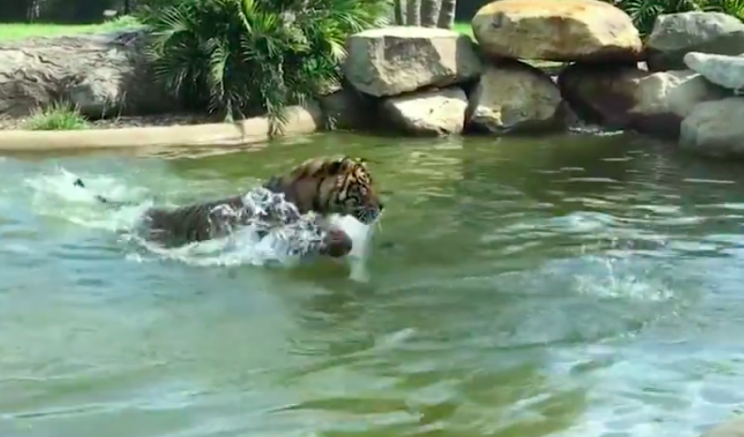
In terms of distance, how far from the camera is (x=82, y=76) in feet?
44.8

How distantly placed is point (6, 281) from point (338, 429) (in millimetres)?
2921

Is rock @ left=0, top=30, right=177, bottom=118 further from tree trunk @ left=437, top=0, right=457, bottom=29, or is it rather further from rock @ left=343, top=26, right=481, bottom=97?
tree trunk @ left=437, top=0, right=457, bottom=29

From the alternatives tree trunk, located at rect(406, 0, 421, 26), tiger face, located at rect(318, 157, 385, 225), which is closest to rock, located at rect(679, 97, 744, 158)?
tree trunk, located at rect(406, 0, 421, 26)

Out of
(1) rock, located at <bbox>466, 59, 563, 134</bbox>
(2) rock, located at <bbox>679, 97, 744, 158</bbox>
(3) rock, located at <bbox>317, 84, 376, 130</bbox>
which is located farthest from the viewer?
(3) rock, located at <bbox>317, 84, 376, 130</bbox>

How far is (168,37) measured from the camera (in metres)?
13.7

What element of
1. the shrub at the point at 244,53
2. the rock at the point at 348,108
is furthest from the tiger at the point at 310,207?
the rock at the point at 348,108

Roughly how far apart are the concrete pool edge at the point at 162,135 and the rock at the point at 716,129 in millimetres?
4077

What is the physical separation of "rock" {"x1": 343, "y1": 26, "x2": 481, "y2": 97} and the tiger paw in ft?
22.7

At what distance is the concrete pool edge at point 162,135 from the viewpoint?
39.2 feet

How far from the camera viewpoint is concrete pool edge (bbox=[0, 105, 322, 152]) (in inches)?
471

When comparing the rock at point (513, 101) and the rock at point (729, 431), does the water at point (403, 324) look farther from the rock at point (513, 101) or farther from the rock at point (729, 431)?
the rock at point (513, 101)

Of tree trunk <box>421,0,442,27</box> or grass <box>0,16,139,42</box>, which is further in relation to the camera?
grass <box>0,16,139,42</box>

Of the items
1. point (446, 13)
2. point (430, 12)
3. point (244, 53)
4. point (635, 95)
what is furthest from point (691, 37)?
point (244, 53)

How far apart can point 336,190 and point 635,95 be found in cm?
791
